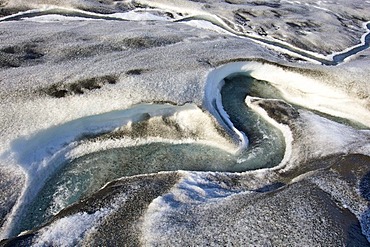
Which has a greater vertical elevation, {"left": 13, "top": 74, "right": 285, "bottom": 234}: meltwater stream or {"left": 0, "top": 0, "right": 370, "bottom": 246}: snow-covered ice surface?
{"left": 0, "top": 0, "right": 370, "bottom": 246}: snow-covered ice surface

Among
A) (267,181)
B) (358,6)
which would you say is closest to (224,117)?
(267,181)

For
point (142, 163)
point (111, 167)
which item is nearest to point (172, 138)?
point (142, 163)

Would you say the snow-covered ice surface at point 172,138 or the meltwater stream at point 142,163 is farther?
the meltwater stream at point 142,163

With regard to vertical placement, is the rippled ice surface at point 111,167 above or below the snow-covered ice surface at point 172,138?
below

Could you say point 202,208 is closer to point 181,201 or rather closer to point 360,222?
point 181,201

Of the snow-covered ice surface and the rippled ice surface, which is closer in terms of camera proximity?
the snow-covered ice surface

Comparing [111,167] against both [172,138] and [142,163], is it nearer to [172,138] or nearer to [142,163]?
[142,163]
